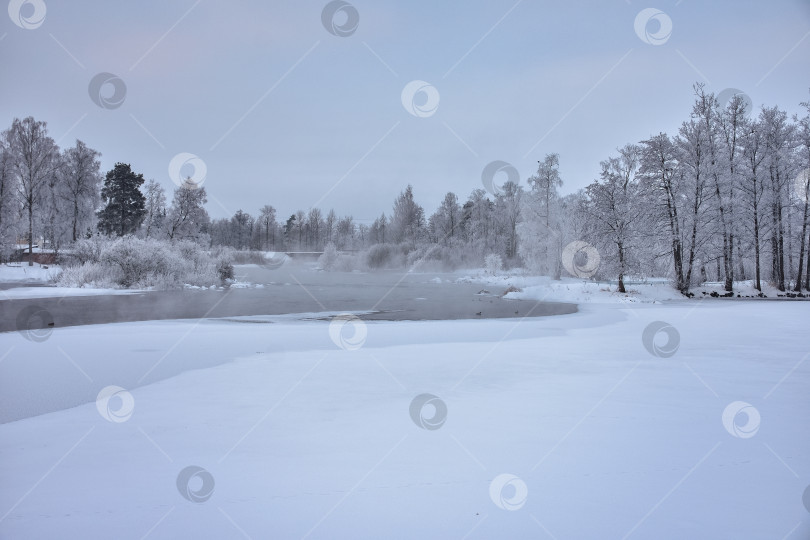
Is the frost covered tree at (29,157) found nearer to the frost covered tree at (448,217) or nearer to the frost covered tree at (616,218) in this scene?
the frost covered tree at (616,218)

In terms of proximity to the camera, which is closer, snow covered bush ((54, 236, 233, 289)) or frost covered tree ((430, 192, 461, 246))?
snow covered bush ((54, 236, 233, 289))

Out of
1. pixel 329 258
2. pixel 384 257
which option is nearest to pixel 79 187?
pixel 329 258

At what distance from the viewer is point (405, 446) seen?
169 inches

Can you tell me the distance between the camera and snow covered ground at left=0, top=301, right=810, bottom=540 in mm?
3025

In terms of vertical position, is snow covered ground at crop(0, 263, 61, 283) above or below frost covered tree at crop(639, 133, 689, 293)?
below

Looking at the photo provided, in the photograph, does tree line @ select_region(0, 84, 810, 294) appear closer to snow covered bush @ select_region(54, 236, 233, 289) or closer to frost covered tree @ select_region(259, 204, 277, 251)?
snow covered bush @ select_region(54, 236, 233, 289)

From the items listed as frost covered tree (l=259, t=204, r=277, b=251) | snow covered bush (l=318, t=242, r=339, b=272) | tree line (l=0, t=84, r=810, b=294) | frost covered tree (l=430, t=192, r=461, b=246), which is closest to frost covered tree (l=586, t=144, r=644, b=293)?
tree line (l=0, t=84, r=810, b=294)

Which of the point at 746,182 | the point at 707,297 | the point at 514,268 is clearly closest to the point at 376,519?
the point at 707,297

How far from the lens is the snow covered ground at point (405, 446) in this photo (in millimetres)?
3025

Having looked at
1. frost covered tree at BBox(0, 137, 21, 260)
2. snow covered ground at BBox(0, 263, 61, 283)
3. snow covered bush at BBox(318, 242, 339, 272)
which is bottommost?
snow covered ground at BBox(0, 263, 61, 283)

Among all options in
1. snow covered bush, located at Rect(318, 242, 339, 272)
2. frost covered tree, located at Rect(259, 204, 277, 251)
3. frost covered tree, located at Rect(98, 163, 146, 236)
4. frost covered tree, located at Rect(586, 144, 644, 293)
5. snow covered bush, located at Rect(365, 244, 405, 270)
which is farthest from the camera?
frost covered tree, located at Rect(259, 204, 277, 251)

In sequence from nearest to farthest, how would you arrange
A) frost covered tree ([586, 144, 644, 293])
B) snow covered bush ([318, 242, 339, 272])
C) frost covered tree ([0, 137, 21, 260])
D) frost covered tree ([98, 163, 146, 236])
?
frost covered tree ([586, 144, 644, 293])
frost covered tree ([0, 137, 21, 260])
frost covered tree ([98, 163, 146, 236])
snow covered bush ([318, 242, 339, 272])

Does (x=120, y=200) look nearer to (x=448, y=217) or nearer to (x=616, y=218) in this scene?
(x=616, y=218)

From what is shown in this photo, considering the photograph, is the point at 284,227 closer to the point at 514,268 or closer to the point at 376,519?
the point at 514,268
